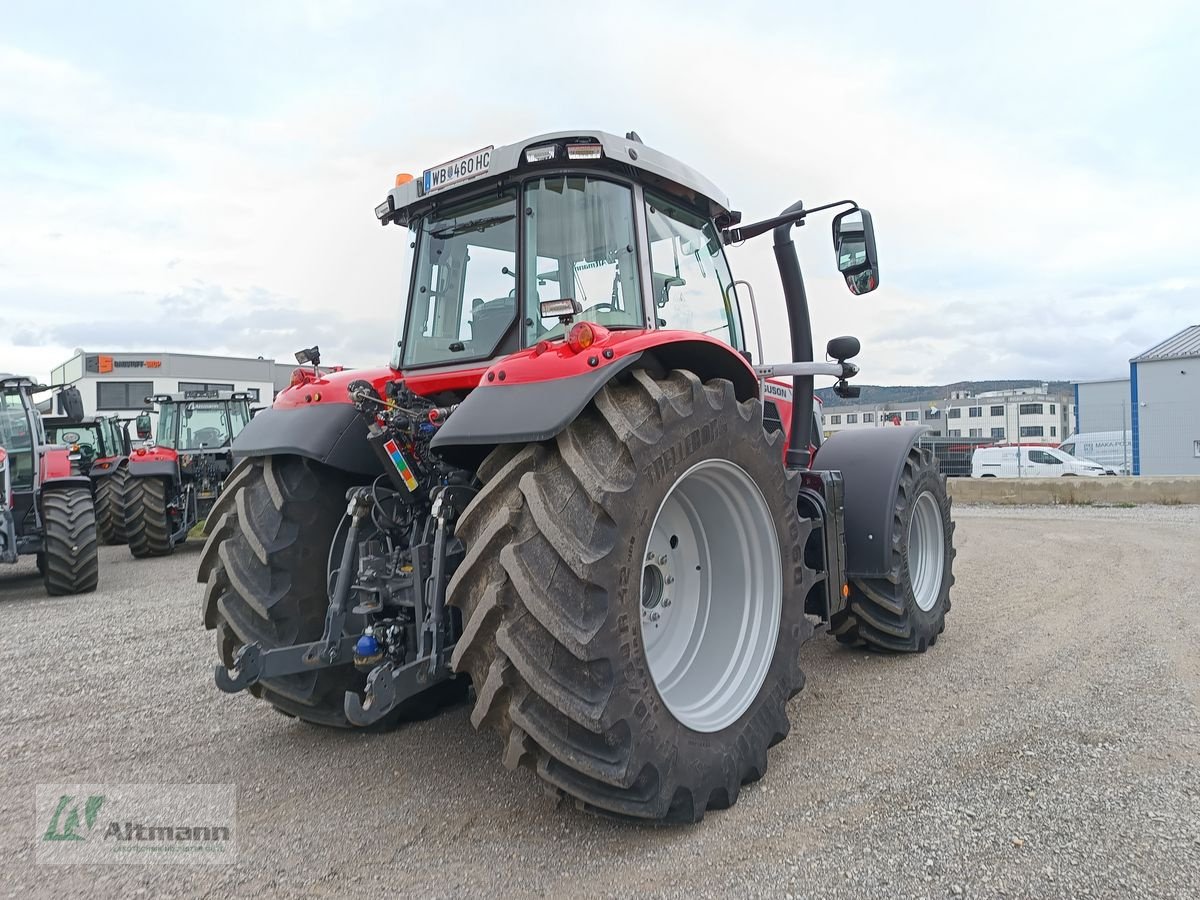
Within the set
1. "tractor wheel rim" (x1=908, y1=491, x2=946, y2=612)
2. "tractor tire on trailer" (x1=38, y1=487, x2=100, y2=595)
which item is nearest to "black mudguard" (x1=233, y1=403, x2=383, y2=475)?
"tractor wheel rim" (x1=908, y1=491, x2=946, y2=612)

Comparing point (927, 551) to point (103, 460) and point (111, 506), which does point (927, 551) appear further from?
point (103, 460)

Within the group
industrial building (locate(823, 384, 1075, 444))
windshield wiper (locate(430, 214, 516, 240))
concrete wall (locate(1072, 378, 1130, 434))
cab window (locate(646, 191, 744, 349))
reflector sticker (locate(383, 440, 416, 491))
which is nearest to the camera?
reflector sticker (locate(383, 440, 416, 491))

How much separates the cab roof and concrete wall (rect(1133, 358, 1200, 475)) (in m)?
23.3

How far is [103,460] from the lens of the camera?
494 inches

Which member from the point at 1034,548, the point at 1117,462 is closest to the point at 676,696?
the point at 1034,548

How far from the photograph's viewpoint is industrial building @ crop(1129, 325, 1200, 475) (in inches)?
884

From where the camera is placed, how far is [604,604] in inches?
94.4

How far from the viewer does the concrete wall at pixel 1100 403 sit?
27.3 metres

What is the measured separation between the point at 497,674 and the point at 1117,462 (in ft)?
85.1

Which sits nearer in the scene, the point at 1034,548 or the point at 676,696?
the point at 676,696

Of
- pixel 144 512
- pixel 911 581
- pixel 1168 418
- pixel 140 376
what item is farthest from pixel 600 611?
pixel 140 376

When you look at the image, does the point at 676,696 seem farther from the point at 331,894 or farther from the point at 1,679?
the point at 1,679

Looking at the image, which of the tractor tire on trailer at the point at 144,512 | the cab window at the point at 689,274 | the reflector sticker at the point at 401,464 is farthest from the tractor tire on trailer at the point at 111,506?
the cab window at the point at 689,274

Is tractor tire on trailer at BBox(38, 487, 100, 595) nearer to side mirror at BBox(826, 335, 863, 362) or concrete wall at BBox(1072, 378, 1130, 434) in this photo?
side mirror at BBox(826, 335, 863, 362)
